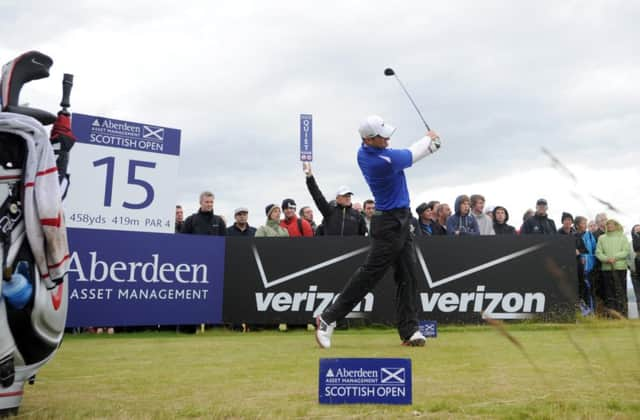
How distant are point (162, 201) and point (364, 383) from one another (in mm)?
8035

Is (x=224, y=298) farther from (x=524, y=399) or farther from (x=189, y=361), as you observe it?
(x=524, y=399)

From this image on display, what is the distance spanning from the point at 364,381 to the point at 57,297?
5.08 ft

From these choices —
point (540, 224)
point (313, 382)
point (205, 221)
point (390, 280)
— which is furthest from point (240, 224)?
point (313, 382)

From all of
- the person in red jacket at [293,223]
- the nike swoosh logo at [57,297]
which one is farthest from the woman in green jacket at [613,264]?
the nike swoosh logo at [57,297]

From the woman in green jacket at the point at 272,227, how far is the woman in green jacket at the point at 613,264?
547cm

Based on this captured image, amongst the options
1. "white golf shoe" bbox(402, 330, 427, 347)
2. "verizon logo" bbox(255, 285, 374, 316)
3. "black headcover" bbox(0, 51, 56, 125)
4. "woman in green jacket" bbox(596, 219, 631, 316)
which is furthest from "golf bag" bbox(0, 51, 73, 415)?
"woman in green jacket" bbox(596, 219, 631, 316)

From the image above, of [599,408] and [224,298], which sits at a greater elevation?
[224,298]

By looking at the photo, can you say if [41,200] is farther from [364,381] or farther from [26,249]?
[364,381]

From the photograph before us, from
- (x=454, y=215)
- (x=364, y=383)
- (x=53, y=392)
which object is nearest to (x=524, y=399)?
(x=364, y=383)

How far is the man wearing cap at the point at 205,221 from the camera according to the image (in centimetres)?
1098

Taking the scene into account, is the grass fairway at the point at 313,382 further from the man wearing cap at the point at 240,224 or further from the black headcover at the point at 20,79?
the man wearing cap at the point at 240,224

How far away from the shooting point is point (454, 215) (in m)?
11.1

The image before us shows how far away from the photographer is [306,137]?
33.8 ft

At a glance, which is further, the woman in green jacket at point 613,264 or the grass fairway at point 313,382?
the woman in green jacket at point 613,264
